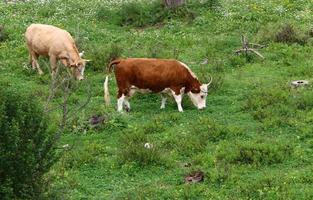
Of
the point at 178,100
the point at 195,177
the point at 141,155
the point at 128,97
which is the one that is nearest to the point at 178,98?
the point at 178,100

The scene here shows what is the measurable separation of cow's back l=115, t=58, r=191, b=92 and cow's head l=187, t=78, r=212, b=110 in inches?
13.1

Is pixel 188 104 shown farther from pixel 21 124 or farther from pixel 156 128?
pixel 21 124

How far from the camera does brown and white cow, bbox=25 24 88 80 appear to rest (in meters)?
16.8

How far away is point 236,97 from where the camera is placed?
50.6 feet

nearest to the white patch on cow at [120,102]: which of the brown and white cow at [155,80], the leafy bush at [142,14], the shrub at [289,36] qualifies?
the brown and white cow at [155,80]

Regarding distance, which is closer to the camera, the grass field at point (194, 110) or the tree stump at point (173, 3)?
the grass field at point (194, 110)

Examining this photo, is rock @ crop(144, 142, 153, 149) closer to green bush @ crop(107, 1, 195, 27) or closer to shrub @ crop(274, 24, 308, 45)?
shrub @ crop(274, 24, 308, 45)

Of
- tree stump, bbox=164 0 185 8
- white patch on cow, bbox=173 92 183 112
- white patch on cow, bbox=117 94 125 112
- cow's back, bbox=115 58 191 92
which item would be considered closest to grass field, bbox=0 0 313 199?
white patch on cow, bbox=117 94 125 112

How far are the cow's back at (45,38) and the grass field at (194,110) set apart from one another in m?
0.72

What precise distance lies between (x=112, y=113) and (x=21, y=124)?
5671 mm

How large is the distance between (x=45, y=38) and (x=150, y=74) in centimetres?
410

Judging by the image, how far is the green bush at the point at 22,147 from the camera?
8289 millimetres

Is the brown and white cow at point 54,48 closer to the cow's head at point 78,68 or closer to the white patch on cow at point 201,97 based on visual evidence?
the cow's head at point 78,68

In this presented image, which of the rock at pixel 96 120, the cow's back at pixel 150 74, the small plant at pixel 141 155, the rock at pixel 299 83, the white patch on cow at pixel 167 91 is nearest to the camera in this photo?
the small plant at pixel 141 155
